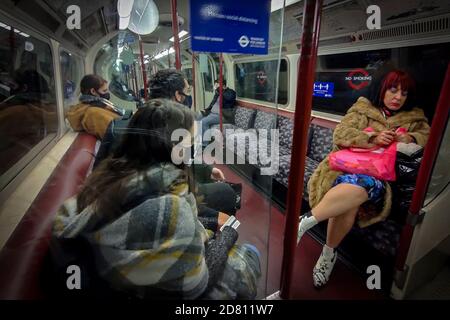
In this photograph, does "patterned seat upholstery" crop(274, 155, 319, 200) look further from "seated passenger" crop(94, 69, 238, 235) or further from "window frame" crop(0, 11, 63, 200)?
"window frame" crop(0, 11, 63, 200)

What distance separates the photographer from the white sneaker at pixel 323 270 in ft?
6.94

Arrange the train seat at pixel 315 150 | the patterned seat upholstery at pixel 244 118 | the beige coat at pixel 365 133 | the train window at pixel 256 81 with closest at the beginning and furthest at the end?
the beige coat at pixel 365 133
the train seat at pixel 315 150
the train window at pixel 256 81
the patterned seat upholstery at pixel 244 118

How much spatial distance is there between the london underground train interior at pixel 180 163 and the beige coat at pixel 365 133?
1 centimetres

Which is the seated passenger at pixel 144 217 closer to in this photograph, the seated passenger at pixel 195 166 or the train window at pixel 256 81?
the seated passenger at pixel 195 166

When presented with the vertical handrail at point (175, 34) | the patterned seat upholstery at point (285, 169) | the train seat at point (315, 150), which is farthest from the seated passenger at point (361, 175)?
the vertical handrail at point (175, 34)

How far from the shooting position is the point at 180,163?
112cm

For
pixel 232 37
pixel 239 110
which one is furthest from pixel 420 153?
pixel 239 110

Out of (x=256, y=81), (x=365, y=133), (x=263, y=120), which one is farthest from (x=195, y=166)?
(x=256, y=81)

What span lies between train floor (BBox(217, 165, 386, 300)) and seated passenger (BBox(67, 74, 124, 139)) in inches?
52.8

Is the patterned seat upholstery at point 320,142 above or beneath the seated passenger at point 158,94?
beneath

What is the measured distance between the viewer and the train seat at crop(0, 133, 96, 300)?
2.93ft

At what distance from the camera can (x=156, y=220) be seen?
2.92ft

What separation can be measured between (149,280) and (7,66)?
1.08 m

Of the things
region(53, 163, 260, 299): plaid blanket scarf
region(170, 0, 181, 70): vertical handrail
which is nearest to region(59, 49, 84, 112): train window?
region(53, 163, 260, 299): plaid blanket scarf
